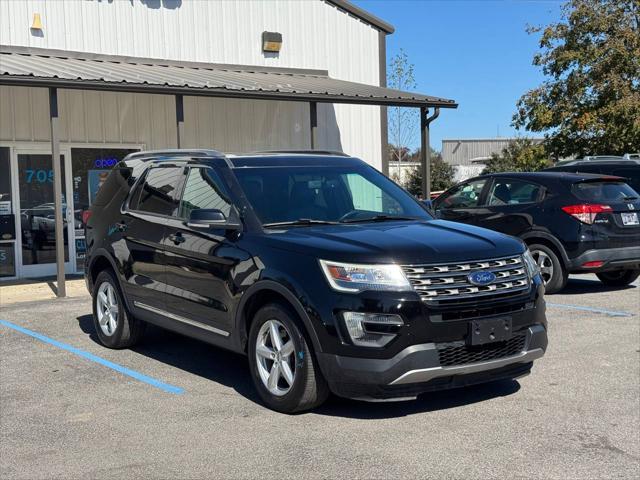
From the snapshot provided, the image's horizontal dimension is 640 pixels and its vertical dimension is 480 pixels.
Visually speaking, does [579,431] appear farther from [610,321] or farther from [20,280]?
[20,280]

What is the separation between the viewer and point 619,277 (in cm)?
1130

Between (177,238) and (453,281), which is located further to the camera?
(177,238)

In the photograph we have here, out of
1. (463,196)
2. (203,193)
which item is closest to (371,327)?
(203,193)

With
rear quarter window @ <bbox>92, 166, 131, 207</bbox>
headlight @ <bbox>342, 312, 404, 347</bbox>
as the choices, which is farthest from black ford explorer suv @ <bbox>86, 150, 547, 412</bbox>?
rear quarter window @ <bbox>92, 166, 131, 207</bbox>

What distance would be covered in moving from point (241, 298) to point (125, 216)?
2257mm

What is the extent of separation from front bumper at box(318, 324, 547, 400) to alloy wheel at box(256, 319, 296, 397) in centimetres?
38

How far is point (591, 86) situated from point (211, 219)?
1960 cm

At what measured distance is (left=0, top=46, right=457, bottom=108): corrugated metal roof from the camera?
10.9 metres

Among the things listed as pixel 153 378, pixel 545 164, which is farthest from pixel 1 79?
pixel 545 164

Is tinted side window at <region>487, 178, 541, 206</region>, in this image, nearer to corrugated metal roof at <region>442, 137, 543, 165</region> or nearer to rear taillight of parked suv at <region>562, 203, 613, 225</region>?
rear taillight of parked suv at <region>562, 203, 613, 225</region>

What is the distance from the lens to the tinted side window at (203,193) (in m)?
6.11

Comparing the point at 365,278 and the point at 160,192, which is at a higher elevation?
the point at 160,192

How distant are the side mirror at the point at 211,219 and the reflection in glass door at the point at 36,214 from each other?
27.4 feet

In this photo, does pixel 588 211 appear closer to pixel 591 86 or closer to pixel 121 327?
pixel 121 327
